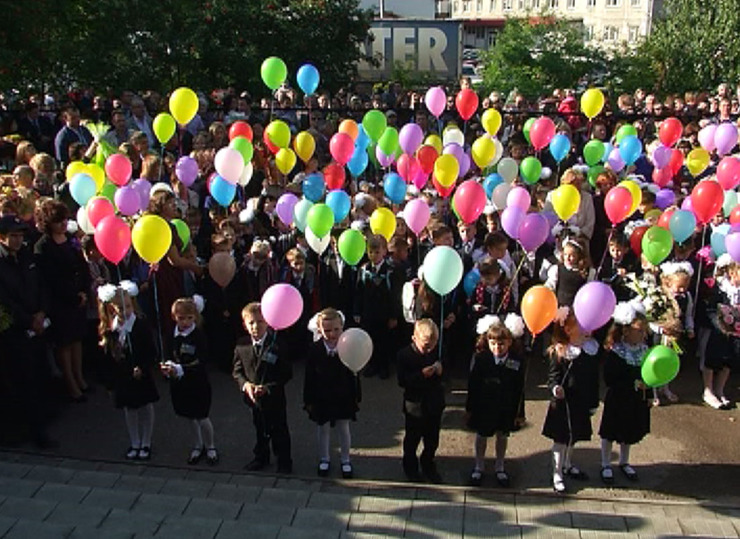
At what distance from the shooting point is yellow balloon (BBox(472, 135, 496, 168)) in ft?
27.8

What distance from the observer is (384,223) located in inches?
259

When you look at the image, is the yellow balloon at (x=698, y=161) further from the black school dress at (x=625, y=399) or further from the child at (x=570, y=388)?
the child at (x=570, y=388)

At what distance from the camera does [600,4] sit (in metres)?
49.3

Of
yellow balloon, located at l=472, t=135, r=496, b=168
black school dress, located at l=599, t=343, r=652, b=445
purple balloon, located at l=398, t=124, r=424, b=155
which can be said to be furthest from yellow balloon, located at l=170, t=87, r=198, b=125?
black school dress, located at l=599, t=343, r=652, b=445

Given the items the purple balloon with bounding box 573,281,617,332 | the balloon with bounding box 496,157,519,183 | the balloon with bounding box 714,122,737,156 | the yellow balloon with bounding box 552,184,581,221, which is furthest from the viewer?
the balloon with bounding box 714,122,737,156

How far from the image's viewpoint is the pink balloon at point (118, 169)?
24.7ft

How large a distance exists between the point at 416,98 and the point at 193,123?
171 inches

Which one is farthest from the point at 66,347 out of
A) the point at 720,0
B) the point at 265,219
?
the point at 720,0

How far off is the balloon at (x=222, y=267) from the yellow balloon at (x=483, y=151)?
3408 millimetres

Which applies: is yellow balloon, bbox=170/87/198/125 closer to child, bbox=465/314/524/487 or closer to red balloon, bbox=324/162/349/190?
red balloon, bbox=324/162/349/190

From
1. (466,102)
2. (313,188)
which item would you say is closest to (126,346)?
(313,188)

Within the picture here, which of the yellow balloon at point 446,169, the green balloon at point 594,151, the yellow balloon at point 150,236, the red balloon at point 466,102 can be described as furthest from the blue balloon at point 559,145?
the yellow balloon at point 150,236

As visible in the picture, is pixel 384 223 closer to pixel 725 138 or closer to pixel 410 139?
pixel 410 139

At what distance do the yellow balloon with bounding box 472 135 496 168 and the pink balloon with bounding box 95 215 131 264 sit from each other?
4.32 meters
